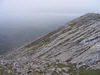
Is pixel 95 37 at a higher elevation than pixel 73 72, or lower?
higher

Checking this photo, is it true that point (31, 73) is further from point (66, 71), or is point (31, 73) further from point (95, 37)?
point (95, 37)

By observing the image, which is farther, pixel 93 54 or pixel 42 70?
pixel 93 54

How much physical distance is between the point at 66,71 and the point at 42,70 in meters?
3.82

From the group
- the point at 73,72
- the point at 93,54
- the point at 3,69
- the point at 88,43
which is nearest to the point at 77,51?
the point at 88,43

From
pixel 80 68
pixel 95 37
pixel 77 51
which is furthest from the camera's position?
pixel 95 37

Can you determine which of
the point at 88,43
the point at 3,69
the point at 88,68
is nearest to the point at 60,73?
the point at 88,68

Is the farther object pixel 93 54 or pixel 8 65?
pixel 93 54

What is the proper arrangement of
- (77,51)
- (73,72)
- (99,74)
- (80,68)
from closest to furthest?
(99,74) → (73,72) → (80,68) → (77,51)

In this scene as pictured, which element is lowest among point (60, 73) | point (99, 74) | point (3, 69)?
point (99, 74)

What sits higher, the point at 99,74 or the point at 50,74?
the point at 50,74

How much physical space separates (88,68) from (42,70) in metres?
7.62

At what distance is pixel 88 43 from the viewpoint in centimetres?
4006

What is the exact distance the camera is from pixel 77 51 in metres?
38.5

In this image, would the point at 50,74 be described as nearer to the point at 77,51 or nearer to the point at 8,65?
the point at 8,65
